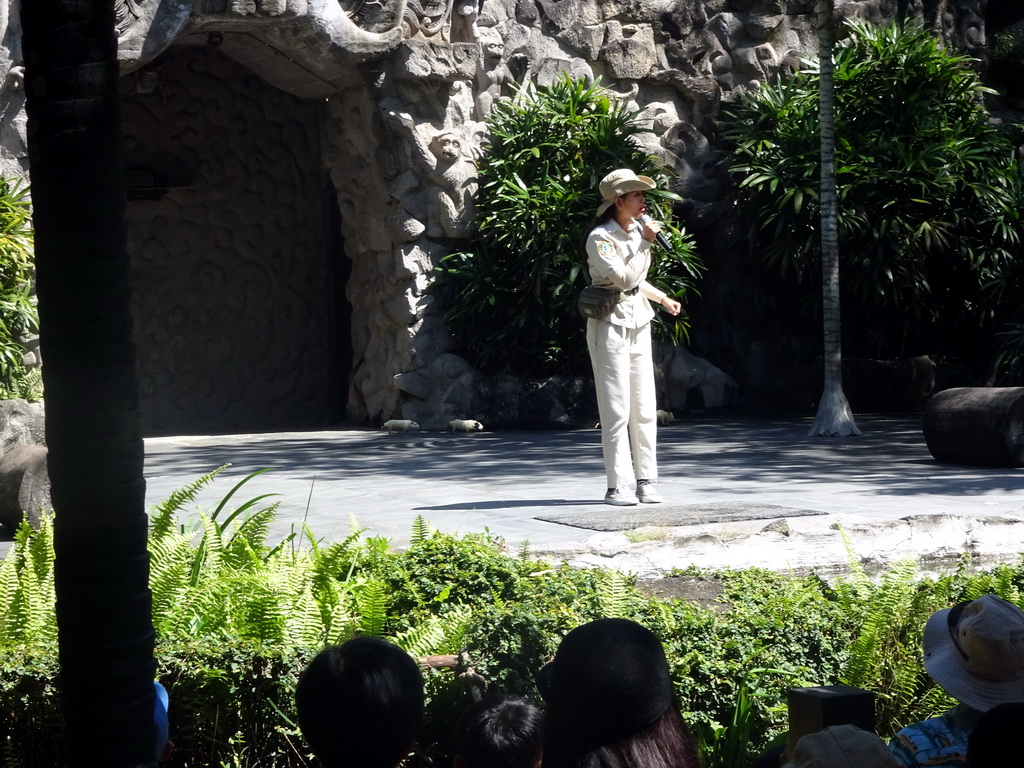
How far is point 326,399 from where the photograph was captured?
1672cm

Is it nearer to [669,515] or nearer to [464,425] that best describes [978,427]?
[669,515]

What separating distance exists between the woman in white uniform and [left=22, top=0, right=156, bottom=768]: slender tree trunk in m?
4.90

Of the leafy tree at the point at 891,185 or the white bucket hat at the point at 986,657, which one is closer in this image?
the white bucket hat at the point at 986,657

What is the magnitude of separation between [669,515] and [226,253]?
11.1 meters

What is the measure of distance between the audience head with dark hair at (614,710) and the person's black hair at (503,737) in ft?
1.17

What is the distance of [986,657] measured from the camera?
8.10ft

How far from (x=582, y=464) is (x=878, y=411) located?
6402 millimetres

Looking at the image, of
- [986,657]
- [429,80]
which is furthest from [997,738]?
[429,80]

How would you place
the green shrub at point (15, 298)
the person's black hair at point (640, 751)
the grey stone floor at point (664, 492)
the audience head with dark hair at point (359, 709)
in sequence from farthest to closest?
the green shrub at point (15, 298), the grey stone floor at point (664, 492), the audience head with dark hair at point (359, 709), the person's black hair at point (640, 751)

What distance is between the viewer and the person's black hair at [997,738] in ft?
6.51

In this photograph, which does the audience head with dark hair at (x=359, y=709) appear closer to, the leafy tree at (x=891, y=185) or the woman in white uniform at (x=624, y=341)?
the woman in white uniform at (x=624, y=341)

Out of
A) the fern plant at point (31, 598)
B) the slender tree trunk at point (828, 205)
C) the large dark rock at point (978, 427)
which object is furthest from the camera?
the slender tree trunk at point (828, 205)

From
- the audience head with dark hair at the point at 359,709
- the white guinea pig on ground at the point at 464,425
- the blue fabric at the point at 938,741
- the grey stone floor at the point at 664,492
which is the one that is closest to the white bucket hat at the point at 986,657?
the blue fabric at the point at 938,741

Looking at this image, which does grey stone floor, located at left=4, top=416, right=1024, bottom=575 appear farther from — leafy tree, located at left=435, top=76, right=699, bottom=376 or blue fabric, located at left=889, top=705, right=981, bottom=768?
blue fabric, located at left=889, top=705, right=981, bottom=768
